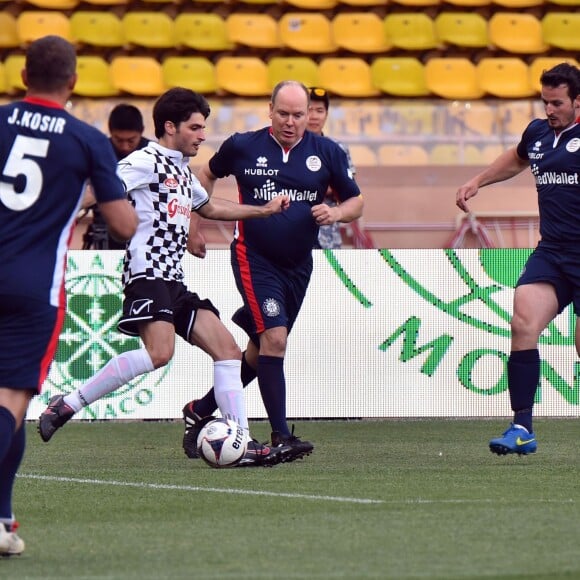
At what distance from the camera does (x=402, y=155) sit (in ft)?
45.6

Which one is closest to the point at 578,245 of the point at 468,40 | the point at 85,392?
Answer: the point at 85,392

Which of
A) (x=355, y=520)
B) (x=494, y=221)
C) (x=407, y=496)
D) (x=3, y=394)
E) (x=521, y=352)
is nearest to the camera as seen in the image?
(x=3, y=394)

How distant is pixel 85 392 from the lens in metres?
7.51

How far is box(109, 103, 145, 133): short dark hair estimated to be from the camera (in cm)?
1102

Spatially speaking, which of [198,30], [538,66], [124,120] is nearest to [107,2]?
[198,30]

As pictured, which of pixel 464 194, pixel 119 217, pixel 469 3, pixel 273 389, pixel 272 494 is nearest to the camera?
pixel 119 217

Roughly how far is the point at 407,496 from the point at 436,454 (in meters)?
2.01

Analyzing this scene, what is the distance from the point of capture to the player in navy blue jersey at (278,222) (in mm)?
7934

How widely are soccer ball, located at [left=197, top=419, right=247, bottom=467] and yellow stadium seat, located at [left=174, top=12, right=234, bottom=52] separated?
9215mm

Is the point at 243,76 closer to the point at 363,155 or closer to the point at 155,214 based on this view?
the point at 363,155

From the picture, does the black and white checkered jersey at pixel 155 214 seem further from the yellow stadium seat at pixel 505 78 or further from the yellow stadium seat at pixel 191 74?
the yellow stadium seat at pixel 505 78

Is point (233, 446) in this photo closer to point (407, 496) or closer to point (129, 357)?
point (129, 357)

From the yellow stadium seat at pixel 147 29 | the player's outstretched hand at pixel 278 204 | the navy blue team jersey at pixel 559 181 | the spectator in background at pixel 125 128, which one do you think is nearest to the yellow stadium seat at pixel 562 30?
the yellow stadium seat at pixel 147 29

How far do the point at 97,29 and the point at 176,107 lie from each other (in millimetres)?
8654
